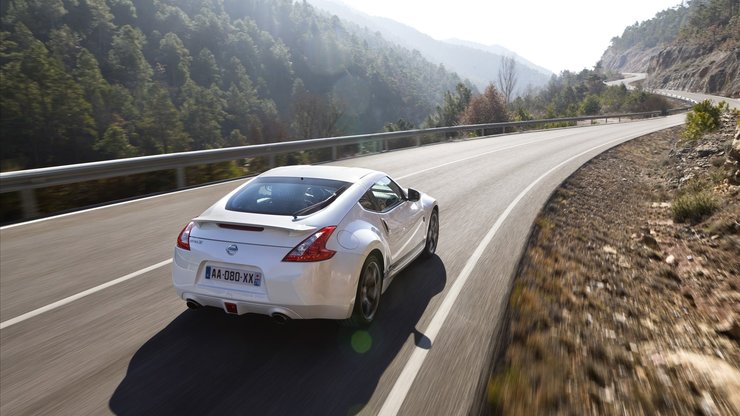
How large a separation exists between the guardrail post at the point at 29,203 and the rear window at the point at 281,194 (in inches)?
235

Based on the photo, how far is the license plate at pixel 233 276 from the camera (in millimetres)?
4230

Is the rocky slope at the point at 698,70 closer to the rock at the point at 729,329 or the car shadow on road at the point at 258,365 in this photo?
the rock at the point at 729,329

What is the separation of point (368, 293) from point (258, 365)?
126 cm

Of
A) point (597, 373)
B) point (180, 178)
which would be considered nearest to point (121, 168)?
point (180, 178)

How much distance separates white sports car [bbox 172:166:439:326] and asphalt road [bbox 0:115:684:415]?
1.20 ft

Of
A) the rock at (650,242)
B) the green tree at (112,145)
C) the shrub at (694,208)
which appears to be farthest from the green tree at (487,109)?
the rock at (650,242)

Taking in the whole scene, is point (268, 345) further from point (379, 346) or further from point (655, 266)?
point (655, 266)

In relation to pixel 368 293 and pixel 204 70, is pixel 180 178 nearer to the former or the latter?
pixel 368 293

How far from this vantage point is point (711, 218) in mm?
10594

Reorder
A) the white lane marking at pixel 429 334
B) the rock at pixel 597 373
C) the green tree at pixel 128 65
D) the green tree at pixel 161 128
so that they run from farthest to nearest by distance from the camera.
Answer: the green tree at pixel 128 65 → the green tree at pixel 161 128 → the rock at pixel 597 373 → the white lane marking at pixel 429 334

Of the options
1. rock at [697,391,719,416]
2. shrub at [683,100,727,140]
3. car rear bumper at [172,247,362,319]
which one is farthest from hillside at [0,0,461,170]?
shrub at [683,100,727,140]

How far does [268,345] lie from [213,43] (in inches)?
6210

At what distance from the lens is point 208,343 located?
4.41 metres

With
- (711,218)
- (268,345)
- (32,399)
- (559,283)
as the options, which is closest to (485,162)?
(711,218)
